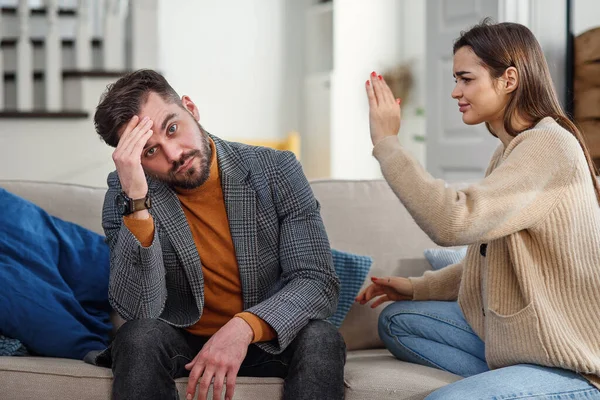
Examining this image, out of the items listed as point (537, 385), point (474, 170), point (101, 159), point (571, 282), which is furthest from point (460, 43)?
point (101, 159)

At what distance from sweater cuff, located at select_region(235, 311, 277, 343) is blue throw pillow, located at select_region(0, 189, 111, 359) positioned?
0.51 meters

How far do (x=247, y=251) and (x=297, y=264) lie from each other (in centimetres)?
12

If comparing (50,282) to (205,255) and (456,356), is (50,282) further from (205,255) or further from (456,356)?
(456,356)

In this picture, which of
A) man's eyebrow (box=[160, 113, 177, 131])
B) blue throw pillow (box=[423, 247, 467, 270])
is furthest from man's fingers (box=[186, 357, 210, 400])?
blue throw pillow (box=[423, 247, 467, 270])

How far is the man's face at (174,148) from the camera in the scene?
1779 mm

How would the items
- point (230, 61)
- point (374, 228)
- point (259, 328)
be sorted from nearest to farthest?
point (259, 328) < point (374, 228) < point (230, 61)

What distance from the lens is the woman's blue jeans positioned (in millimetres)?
1426

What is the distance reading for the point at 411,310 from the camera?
6.22ft

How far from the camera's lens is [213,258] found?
72.9 inches

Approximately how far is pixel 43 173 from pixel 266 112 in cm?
253

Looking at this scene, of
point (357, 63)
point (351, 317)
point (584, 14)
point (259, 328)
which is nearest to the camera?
point (259, 328)

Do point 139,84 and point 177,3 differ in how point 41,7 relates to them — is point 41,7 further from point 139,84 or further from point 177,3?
point 139,84

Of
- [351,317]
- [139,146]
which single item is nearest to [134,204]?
[139,146]

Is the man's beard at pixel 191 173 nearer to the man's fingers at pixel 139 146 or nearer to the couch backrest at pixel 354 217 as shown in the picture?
the man's fingers at pixel 139 146
